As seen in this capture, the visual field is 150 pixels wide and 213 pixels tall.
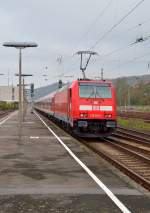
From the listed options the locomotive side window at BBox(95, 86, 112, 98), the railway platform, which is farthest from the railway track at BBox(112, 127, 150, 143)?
the railway platform

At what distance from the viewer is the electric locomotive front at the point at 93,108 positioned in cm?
2434

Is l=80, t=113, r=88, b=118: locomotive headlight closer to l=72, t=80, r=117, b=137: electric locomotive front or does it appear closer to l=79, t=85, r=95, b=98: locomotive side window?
l=72, t=80, r=117, b=137: electric locomotive front

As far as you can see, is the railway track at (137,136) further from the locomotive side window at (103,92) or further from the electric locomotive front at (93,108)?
the locomotive side window at (103,92)

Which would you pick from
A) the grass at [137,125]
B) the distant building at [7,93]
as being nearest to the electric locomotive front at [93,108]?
the grass at [137,125]

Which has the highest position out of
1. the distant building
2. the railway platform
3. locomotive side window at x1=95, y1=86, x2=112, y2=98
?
the distant building

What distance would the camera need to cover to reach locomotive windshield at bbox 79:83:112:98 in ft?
82.0

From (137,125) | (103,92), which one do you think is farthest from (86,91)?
(137,125)

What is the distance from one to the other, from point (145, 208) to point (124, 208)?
0.36 m

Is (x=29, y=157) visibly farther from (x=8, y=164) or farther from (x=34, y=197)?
(x=34, y=197)

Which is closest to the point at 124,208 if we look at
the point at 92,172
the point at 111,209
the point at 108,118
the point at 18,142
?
the point at 111,209

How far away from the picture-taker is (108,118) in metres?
24.5

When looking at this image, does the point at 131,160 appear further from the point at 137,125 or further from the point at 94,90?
the point at 137,125

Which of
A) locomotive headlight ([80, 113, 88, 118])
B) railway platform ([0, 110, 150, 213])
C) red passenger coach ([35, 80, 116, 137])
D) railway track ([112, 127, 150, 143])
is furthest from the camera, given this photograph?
railway track ([112, 127, 150, 143])

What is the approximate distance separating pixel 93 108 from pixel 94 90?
1.11 m
